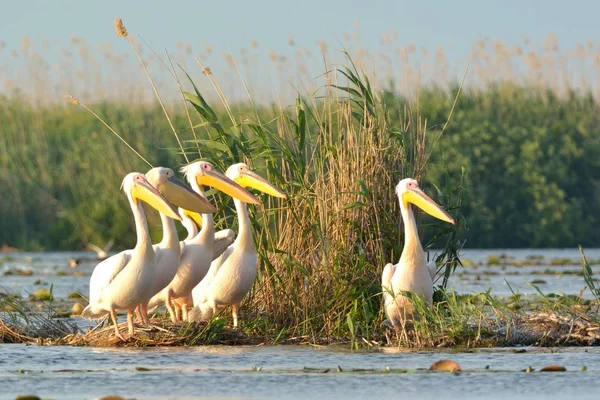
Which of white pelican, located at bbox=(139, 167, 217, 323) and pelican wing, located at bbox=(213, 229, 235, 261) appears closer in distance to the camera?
white pelican, located at bbox=(139, 167, 217, 323)

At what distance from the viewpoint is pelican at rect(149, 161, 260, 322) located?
920 centimetres

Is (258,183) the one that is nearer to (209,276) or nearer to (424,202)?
(209,276)

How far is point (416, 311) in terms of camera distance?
8656mm

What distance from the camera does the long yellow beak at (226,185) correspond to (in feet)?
30.3

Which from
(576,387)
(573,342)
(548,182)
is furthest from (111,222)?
(576,387)

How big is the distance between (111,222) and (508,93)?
7.70 meters

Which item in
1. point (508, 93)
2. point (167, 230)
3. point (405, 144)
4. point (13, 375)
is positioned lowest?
point (13, 375)

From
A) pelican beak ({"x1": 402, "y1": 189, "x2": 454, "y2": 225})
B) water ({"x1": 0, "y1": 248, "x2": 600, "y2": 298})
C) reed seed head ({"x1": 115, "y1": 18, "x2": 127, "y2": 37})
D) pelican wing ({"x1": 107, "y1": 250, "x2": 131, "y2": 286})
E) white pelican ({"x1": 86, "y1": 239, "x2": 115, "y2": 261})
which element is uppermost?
reed seed head ({"x1": 115, "y1": 18, "x2": 127, "y2": 37})

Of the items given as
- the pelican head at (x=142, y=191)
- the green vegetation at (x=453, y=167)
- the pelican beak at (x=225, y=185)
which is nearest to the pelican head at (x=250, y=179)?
the pelican beak at (x=225, y=185)

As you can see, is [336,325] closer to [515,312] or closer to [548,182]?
[515,312]

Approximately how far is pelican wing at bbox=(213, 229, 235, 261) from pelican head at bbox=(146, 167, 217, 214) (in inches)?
13.0

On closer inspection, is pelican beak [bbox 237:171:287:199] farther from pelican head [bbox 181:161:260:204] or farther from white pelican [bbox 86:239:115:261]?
white pelican [bbox 86:239:115:261]

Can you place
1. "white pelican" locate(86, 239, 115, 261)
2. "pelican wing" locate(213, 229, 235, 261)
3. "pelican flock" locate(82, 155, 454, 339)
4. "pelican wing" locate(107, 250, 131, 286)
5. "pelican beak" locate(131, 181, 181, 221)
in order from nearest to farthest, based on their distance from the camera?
1. "pelican flock" locate(82, 155, 454, 339)
2. "pelican wing" locate(107, 250, 131, 286)
3. "pelican beak" locate(131, 181, 181, 221)
4. "pelican wing" locate(213, 229, 235, 261)
5. "white pelican" locate(86, 239, 115, 261)

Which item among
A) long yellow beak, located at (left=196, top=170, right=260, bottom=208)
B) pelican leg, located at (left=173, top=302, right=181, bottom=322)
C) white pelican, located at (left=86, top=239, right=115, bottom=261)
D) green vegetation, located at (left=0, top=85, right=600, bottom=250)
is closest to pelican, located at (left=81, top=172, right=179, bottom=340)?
long yellow beak, located at (left=196, top=170, right=260, bottom=208)
